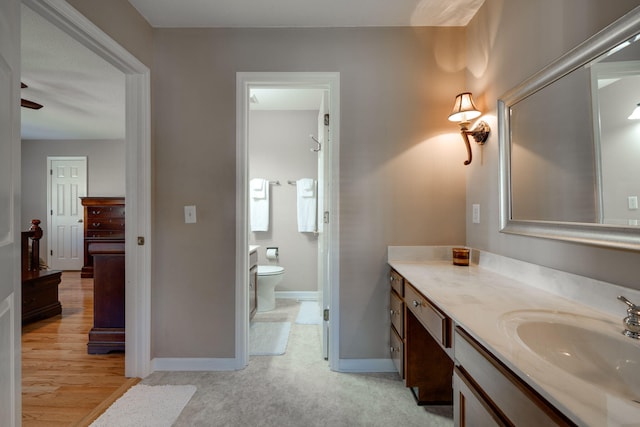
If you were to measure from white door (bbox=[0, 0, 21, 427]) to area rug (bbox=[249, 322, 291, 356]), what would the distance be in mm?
1454

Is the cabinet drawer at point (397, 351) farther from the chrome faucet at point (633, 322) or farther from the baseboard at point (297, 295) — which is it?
the baseboard at point (297, 295)

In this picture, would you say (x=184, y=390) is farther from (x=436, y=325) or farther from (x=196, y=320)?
(x=436, y=325)

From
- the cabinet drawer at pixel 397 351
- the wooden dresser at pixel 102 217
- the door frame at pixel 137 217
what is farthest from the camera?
the wooden dresser at pixel 102 217

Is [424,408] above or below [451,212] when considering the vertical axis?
below

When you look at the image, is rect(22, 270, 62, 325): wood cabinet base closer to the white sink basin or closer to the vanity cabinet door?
the vanity cabinet door

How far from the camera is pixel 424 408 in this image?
165 centimetres

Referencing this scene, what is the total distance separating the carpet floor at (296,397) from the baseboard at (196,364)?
0.04 metres

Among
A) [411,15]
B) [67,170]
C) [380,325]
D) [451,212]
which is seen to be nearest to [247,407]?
[380,325]

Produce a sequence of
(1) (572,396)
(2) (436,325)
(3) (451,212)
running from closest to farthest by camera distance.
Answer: (1) (572,396) < (2) (436,325) < (3) (451,212)

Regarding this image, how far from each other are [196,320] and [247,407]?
2.32 feet

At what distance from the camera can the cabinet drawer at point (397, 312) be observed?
1.72 m

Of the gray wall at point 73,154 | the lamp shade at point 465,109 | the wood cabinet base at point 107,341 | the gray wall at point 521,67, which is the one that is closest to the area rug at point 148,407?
the wood cabinet base at point 107,341

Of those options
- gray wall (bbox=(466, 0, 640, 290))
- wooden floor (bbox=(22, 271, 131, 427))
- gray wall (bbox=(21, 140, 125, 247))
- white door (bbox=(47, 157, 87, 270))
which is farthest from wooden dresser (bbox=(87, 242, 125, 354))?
white door (bbox=(47, 157, 87, 270))

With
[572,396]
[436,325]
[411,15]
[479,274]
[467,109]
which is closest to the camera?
[572,396]
